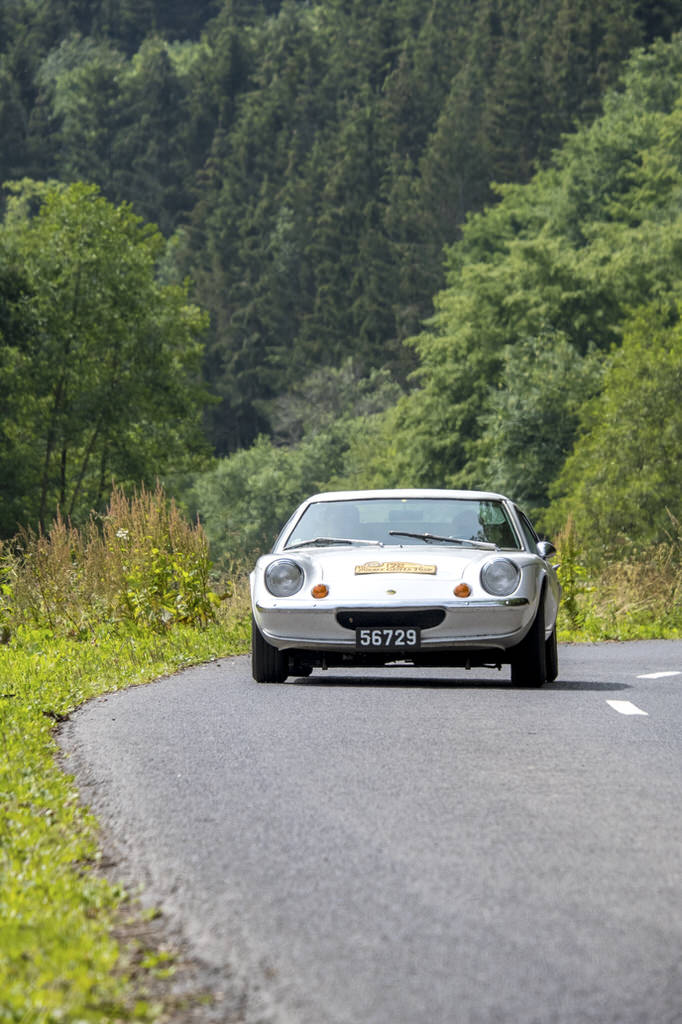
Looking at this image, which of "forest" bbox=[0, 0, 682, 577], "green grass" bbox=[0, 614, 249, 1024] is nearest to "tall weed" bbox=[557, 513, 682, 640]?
"forest" bbox=[0, 0, 682, 577]

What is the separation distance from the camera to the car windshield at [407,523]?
42.5 ft

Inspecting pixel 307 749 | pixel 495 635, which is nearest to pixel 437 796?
pixel 307 749

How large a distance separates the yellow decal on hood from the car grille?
307mm

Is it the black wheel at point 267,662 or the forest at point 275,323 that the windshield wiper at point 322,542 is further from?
the forest at point 275,323

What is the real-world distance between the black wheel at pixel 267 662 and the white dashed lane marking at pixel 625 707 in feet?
7.85

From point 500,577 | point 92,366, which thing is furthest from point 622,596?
point 92,366

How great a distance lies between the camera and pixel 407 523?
13008 mm

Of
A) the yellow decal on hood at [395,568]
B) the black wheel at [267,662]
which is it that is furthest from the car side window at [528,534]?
the black wheel at [267,662]

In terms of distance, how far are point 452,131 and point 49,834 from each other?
99.1 metres

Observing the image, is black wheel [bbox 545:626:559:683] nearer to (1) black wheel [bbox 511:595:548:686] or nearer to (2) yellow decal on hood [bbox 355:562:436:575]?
(1) black wheel [bbox 511:595:548:686]

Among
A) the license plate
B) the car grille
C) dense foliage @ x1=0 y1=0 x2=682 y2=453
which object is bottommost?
dense foliage @ x1=0 y1=0 x2=682 y2=453

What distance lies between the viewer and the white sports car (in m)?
12.2

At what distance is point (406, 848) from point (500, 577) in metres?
5.99

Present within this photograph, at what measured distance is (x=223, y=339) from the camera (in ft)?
367
